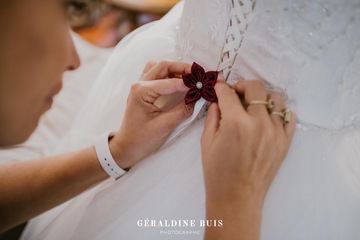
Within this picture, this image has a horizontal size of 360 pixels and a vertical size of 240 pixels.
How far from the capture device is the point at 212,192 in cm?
46

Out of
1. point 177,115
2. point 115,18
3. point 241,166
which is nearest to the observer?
point 241,166

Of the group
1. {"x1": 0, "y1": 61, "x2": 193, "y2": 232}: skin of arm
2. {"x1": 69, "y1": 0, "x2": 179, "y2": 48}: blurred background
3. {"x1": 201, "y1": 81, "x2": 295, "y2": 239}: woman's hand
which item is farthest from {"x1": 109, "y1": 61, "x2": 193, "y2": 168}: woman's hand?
{"x1": 69, "y1": 0, "x2": 179, "y2": 48}: blurred background

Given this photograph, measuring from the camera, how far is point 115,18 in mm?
1924

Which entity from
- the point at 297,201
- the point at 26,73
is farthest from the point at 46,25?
the point at 297,201

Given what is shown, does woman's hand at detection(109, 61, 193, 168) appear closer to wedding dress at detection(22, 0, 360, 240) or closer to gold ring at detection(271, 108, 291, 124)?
wedding dress at detection(22, 0, 360, 240)

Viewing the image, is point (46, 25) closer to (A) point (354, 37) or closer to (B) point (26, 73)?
(B) point (26, 73)

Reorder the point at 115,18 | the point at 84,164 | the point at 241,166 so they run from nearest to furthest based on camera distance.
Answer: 1. the point at 241,166
2. the point at 84,164
3. the point at 115,18

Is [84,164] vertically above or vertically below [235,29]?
below

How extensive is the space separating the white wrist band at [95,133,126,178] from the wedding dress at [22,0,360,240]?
20 mm

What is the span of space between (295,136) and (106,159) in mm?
381

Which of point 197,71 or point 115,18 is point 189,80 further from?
point 115,18

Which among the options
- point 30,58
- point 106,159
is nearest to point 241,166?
point 106,159

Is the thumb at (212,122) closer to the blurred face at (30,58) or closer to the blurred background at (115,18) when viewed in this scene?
the blurred face at (30,58)

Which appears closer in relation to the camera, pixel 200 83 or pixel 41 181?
pixel 200 83
